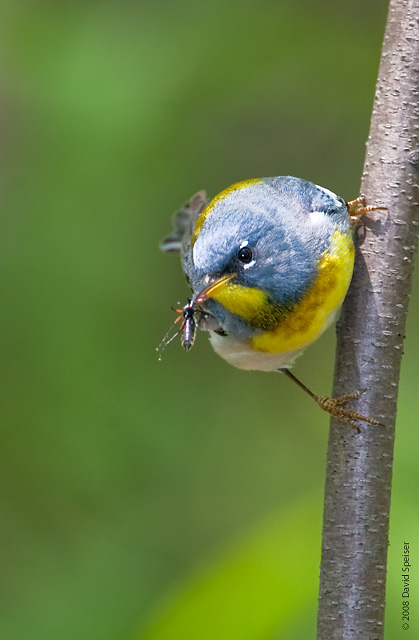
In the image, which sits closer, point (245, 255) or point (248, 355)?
point (245, 255)

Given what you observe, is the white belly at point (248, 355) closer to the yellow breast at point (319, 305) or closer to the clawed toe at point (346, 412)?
the yellow breast at point (319, 305)

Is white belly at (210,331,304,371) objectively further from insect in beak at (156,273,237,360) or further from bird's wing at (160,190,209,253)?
→ bird's wing at (160,190,209,253)

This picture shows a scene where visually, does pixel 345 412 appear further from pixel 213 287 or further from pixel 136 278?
pixel 136 278

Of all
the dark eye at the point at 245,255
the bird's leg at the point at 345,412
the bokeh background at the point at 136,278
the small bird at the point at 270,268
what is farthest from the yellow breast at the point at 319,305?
the bokeh background at the point at 136,278

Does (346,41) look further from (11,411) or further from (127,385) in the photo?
(11,411)

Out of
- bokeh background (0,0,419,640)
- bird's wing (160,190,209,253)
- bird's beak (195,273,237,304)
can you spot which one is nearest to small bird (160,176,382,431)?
bird's beak (195,273,237,304)

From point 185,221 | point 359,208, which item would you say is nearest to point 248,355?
point 359,208

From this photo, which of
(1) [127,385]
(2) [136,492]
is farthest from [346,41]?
(2) [136,492]
